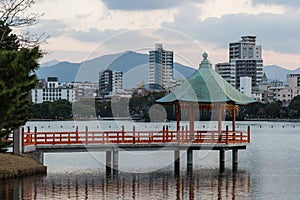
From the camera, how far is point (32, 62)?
22.6m

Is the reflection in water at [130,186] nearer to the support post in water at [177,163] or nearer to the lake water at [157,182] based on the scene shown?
the lake water at [157,182]

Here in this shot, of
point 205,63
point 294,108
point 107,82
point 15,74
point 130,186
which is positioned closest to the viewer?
point 15,74

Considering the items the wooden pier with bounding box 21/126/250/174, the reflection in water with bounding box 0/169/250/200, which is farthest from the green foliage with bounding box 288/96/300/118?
the reflection in water with bounding box 0/169/250/200

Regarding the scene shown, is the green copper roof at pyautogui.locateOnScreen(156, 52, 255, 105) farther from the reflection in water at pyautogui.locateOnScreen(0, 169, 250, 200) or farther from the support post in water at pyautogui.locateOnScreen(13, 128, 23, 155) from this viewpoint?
the support post in water at pyautogui.locateOnScreen(13, 128, 23, 155)

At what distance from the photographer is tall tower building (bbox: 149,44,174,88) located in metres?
45.4

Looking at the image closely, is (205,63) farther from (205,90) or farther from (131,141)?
(131,141)

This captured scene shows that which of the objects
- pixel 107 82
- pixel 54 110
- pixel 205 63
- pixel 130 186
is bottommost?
pixel 130 186

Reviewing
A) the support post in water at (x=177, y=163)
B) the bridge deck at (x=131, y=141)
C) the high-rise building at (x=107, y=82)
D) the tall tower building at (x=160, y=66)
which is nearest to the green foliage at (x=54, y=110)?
the high-rise building at (x=107, y=82)

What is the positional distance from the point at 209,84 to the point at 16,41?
11.8 meters

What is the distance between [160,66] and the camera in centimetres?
4719

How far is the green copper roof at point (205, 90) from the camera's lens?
3838 centimetres

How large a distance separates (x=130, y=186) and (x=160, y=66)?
17769 millimetres

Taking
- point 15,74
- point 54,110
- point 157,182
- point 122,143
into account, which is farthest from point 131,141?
point 54,110

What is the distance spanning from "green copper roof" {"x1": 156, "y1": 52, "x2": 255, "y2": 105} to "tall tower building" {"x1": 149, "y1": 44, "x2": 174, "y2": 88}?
5.24 meters
